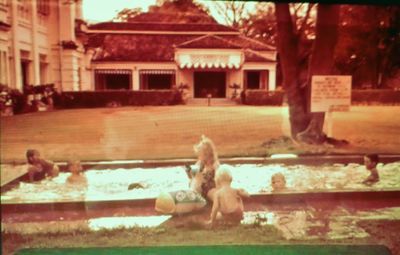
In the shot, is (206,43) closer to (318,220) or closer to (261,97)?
(261,97)

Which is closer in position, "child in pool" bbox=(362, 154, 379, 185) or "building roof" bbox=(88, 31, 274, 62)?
"building roof" bbox=(88, 31, 274, 62)

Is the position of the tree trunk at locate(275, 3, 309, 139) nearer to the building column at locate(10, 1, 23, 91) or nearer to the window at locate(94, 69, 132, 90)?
the window at locate(94, 69, 132, 90)

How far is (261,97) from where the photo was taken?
9.36 ft

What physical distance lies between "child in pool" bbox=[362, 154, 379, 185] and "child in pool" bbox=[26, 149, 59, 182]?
205 cm

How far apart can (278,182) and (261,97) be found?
22.5 inches

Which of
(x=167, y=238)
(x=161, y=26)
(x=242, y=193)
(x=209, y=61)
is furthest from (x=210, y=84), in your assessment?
(x=167, y=238)

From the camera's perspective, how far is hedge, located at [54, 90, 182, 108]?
2.75 metres

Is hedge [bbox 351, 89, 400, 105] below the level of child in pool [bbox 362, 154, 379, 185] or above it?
above

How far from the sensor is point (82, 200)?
2785mm

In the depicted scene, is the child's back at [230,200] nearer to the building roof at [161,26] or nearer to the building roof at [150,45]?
the building roof at [150,45]

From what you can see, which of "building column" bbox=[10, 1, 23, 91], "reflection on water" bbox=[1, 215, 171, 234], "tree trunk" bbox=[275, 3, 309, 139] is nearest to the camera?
"building column" bbox=[10, 1, 23, 91]

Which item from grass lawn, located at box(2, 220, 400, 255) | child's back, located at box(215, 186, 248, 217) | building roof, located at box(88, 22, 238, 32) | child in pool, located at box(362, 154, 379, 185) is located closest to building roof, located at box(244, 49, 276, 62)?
building roof, located at box(88, 22, 238, 32)

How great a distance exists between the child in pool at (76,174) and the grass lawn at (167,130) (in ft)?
0.15

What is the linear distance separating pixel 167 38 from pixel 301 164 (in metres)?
Answer: 1.22
